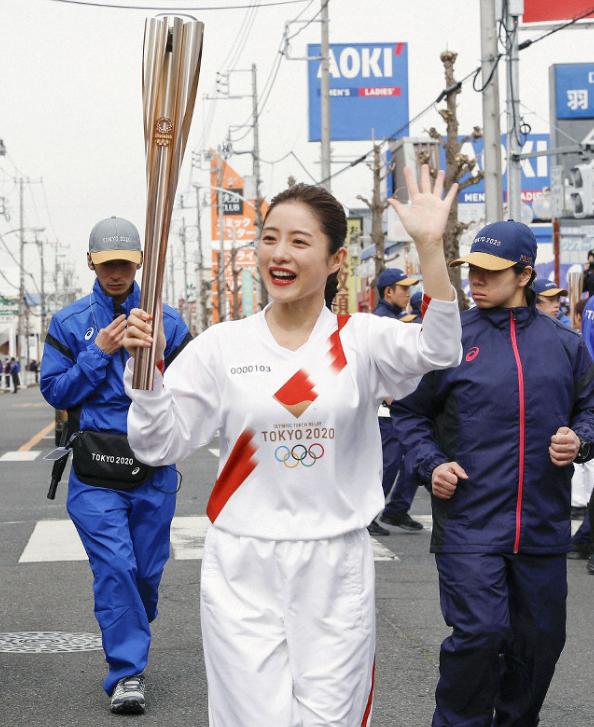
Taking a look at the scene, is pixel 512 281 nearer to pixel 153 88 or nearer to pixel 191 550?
pixel 153 88

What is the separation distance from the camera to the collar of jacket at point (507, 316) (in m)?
4.83

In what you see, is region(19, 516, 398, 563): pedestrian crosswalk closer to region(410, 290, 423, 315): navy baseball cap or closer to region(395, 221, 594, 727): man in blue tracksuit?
region(410, 290, 423, 315): navy baseball cap

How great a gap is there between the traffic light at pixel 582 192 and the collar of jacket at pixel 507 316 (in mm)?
24302

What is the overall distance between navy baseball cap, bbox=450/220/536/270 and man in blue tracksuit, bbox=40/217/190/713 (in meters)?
1.52

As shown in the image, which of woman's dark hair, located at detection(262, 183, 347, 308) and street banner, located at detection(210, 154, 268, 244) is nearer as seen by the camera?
woman's dark hair, located at detection(262, 183, 347, 308)

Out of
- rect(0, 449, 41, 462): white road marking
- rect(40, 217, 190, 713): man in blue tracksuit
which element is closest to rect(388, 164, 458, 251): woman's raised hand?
rect(40, 217, 190, 713): man in blue tracksuit

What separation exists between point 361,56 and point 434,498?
39158mm

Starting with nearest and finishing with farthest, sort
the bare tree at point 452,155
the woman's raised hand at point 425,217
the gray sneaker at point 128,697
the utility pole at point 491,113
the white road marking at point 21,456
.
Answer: the woman's raised hand at point 425,217 < the gray sneaker at point 128,697 < the white road marking at point 21,456 < the utility pole at point 491,113 < the bare tree at point 452,155

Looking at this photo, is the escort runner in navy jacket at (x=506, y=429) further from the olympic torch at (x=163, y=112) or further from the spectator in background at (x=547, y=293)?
the spectator in background at (x=547, y=293)

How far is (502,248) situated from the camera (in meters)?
4.93

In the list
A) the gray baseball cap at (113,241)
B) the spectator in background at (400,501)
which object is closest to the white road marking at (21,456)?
the spectator in background at (400,501)

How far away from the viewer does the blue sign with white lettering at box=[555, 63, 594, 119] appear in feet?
128

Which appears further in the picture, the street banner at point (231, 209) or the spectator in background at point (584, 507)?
the street banner at point (231, 209)

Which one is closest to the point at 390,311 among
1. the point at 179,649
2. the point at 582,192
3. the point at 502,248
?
the point at 179,649
